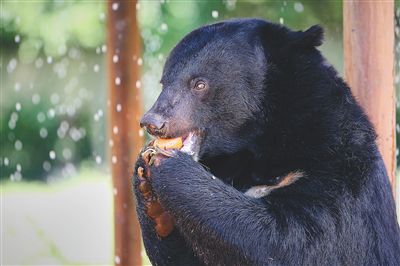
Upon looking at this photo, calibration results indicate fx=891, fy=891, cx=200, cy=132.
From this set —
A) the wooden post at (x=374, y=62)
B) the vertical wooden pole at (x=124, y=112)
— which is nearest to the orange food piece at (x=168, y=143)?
the wooden post at (x=374, y=62)

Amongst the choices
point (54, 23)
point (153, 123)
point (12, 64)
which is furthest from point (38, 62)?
point (153, 123)

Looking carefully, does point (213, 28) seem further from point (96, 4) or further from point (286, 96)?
point (96, 4)

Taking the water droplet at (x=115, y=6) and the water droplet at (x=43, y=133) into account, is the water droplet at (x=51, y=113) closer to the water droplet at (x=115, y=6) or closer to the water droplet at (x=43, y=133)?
the water droplet at (x=43, y=133)

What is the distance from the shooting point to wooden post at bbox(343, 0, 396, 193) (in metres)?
5.05

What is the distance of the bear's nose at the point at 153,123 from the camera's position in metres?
3.95

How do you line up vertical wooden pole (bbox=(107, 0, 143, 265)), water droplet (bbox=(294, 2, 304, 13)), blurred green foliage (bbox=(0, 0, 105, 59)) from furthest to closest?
blurred green foliage (bbox=(0, 0, 105, 59)) < water droplet (bbox=(294, 2, 304, 13)) < vertical wooden pole (bbox=(107, 0, 143, 265))

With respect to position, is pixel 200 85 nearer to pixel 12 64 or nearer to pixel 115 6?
pixel 115 6

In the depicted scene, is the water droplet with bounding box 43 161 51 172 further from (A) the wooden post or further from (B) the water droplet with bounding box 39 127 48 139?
(A) the wooden post

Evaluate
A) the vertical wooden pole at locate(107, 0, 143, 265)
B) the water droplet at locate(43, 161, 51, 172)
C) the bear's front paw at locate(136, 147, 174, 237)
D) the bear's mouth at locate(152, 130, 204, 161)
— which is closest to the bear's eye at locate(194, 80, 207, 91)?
the bear's mouth at locate(152, 130, 204, 161)

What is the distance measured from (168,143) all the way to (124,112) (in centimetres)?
207

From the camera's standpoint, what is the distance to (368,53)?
5.05 meters

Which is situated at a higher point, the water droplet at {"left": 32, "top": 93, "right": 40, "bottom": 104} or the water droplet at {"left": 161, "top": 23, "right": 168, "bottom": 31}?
the water droplet at {"left": 161, "top": 23, "right": 168, "bottom": 31}

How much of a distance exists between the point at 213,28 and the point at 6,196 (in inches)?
381

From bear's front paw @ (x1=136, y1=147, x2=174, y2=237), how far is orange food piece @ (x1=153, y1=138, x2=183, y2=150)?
6cm
